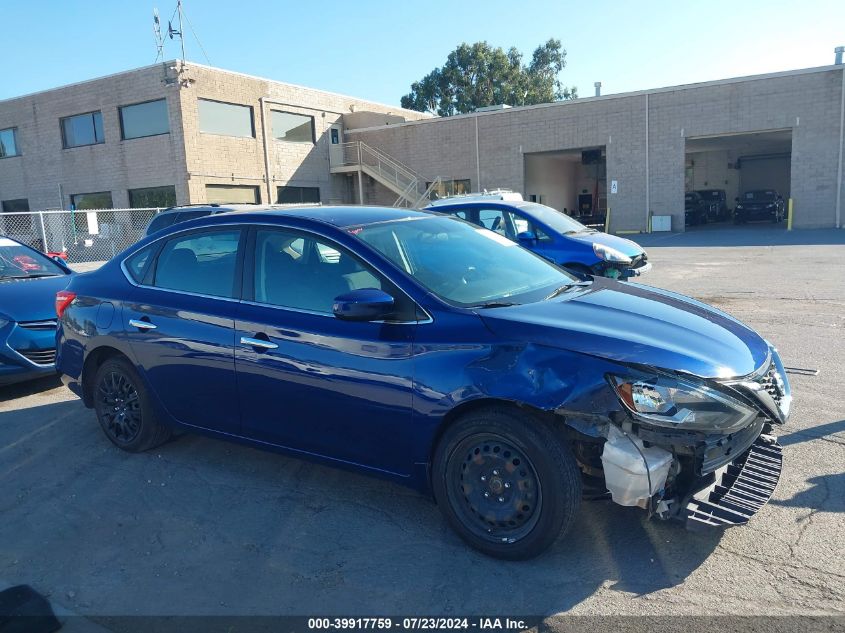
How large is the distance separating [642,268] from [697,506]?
310 inches

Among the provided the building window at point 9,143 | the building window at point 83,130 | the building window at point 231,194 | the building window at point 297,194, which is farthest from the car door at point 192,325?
the building window at point 9,143

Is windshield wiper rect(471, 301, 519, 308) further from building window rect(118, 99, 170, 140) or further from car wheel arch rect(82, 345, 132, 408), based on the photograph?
building window rect(118, 99, 170, 140)

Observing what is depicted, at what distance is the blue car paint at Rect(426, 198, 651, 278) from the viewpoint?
9812 mm

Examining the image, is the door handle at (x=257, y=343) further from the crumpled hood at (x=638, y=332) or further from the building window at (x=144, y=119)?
the building window at (x=144, y=119)

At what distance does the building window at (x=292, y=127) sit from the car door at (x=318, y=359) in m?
27.8

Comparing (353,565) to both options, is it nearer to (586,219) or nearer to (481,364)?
(481,364)

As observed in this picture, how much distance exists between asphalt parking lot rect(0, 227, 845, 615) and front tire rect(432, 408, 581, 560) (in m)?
0.16

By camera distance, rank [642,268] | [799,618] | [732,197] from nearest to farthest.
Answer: [799,618] < [642,268] < [732,197]

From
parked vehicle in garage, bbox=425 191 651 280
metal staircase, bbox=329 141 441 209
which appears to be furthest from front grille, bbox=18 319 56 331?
metal staircase, bbox=329 141 441 209

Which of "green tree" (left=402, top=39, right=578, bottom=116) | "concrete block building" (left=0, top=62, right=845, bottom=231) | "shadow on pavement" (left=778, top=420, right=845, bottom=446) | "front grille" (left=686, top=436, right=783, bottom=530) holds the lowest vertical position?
"shadow on pavement" (left=778, top=420, right=845, bottom=446)

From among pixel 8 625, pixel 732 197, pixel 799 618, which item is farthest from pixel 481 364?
pixel 732 197

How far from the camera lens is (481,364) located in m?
3.15

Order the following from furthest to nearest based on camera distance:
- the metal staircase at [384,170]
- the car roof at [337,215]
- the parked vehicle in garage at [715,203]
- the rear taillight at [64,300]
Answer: the parked vehicle in garage at [715,203] < the metal staircase at [384,170] < the rear taillight at [64,300] < the car roof at [337,215]

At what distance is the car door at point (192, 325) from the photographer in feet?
13.4
